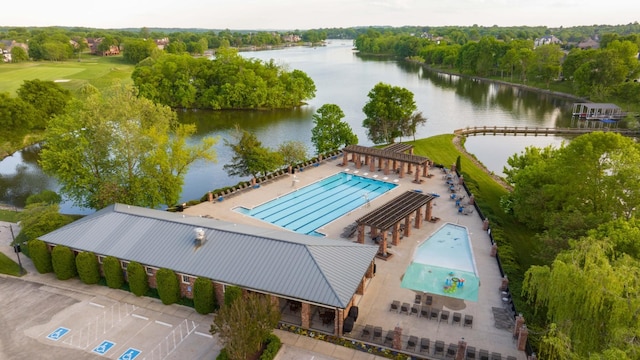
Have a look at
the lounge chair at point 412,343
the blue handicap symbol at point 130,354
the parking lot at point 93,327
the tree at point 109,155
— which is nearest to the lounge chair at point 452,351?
the lounge chair at point 412,343

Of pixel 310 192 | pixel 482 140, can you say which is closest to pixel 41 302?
pixel 310 192

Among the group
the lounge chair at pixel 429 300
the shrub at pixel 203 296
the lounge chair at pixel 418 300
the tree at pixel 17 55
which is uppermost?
the tree at pixel 17 55

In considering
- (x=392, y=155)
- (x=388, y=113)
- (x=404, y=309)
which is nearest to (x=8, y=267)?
(x=404, y=309)

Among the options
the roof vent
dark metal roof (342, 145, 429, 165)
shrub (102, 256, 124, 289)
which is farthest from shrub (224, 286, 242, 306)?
dark metal roof (342, 145, 429, 165)

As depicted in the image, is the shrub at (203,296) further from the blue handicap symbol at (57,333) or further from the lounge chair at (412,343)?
the lounge chair at (412,343)

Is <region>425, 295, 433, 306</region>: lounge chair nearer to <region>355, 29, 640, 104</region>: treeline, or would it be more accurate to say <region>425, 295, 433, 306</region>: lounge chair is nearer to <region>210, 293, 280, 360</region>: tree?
<region>210, 293, 280, 360</region>: tree
